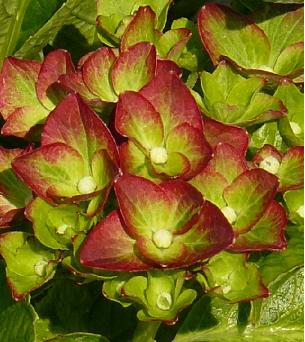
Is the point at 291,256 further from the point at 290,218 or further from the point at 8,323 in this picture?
the point at 8,323

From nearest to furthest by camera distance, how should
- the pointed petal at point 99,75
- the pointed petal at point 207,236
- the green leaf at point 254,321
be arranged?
the pointed petal at point 207,236
the pointed petal at point 99,75
the green leaf at point 254,321

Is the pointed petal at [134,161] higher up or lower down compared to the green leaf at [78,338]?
higher up

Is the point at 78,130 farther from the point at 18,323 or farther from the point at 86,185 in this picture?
the point at 18,323

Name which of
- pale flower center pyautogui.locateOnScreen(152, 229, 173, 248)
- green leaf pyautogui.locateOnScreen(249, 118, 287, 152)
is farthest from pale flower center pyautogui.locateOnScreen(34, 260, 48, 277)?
green leaf pyautogui.locateOnScreen(249, 118, 287, 152)

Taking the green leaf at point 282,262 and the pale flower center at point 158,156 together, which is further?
the green leaf at point 282,262

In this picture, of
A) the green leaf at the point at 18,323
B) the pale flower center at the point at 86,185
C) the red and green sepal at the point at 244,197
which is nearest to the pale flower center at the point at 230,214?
the red and green sepal at the point at 244,197

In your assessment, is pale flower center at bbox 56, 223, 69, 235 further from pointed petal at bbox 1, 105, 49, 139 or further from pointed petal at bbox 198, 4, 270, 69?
pointed petal at bbox 198, 4, 270, 69

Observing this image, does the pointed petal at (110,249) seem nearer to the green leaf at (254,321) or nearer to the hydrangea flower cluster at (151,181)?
the hydrangea flower cluster at (151,181)

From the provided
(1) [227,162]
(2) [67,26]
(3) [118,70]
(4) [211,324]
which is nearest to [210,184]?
(1) [227,162]
